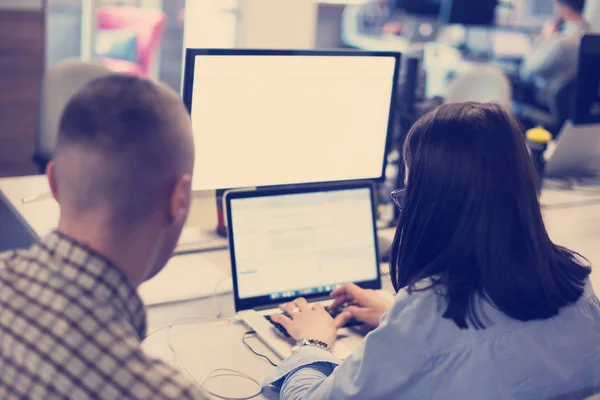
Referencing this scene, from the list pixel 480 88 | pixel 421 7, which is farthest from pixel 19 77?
pixel 421 7

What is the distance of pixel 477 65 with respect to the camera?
219 inches

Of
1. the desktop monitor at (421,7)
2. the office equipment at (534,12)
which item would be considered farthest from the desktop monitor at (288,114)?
the office equipment at (534,12)

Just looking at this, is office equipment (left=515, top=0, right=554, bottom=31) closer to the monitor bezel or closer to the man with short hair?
the monitor bezel

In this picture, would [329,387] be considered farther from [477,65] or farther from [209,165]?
[477,65]

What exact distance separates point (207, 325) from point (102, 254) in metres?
0.74

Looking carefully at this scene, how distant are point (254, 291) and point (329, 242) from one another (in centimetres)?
20

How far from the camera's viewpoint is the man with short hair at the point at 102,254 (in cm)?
72

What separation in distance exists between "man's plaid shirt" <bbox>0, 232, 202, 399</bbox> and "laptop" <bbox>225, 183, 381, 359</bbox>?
0.71 metres

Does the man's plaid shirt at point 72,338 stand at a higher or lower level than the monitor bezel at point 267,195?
higher

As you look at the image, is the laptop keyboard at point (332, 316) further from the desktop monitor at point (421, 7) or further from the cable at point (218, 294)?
the desktop monitor at point (421, 7)

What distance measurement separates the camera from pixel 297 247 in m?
1.59

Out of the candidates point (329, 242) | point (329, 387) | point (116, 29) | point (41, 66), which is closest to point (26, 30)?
point (41, 66)

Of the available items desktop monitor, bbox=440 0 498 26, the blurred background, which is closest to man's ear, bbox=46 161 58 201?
the blurred background

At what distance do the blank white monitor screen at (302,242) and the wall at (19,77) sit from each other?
2.48 meters
